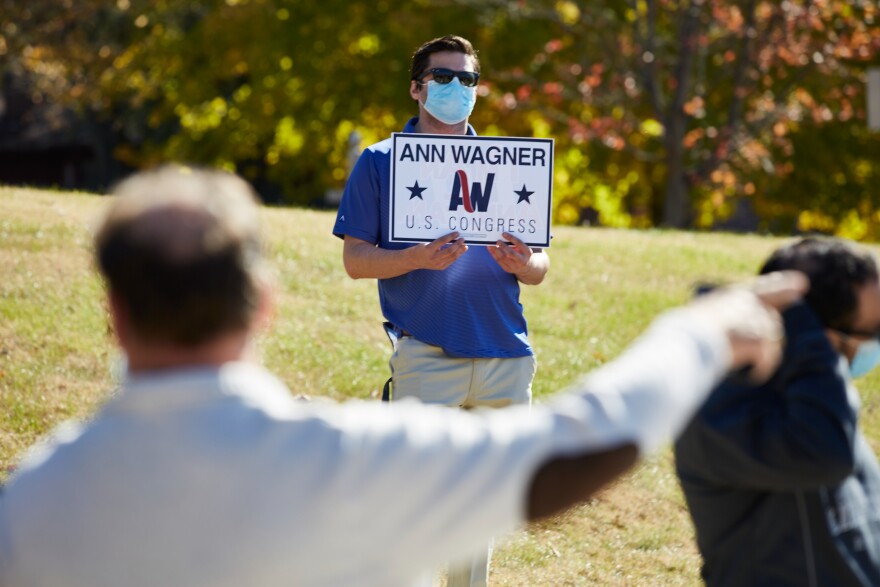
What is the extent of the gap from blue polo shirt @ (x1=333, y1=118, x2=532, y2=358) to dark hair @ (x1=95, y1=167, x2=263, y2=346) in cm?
283

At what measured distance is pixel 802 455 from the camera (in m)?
2.60

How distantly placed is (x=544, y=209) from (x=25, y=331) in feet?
17.4

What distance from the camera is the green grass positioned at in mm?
6723

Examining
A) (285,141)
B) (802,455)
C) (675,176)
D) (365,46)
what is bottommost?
(802,455)

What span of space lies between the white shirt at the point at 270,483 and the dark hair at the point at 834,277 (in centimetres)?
102

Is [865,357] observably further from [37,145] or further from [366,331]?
[37,145]

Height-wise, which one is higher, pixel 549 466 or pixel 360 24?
pixel 360 24

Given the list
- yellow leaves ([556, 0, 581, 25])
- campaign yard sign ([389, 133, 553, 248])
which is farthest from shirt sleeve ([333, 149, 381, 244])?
yellow leaves ([556, 0, 581, 25])

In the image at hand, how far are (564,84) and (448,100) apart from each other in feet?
60.2

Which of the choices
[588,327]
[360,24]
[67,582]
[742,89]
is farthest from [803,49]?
[67,582]

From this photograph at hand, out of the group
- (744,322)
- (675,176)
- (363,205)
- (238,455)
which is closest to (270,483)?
(238,455)

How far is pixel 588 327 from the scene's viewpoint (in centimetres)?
1052

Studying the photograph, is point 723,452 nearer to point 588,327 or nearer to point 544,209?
point 544,209

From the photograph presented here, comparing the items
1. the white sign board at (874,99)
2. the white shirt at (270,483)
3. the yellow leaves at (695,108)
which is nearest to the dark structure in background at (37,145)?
the yellow leaves at (695,108)
